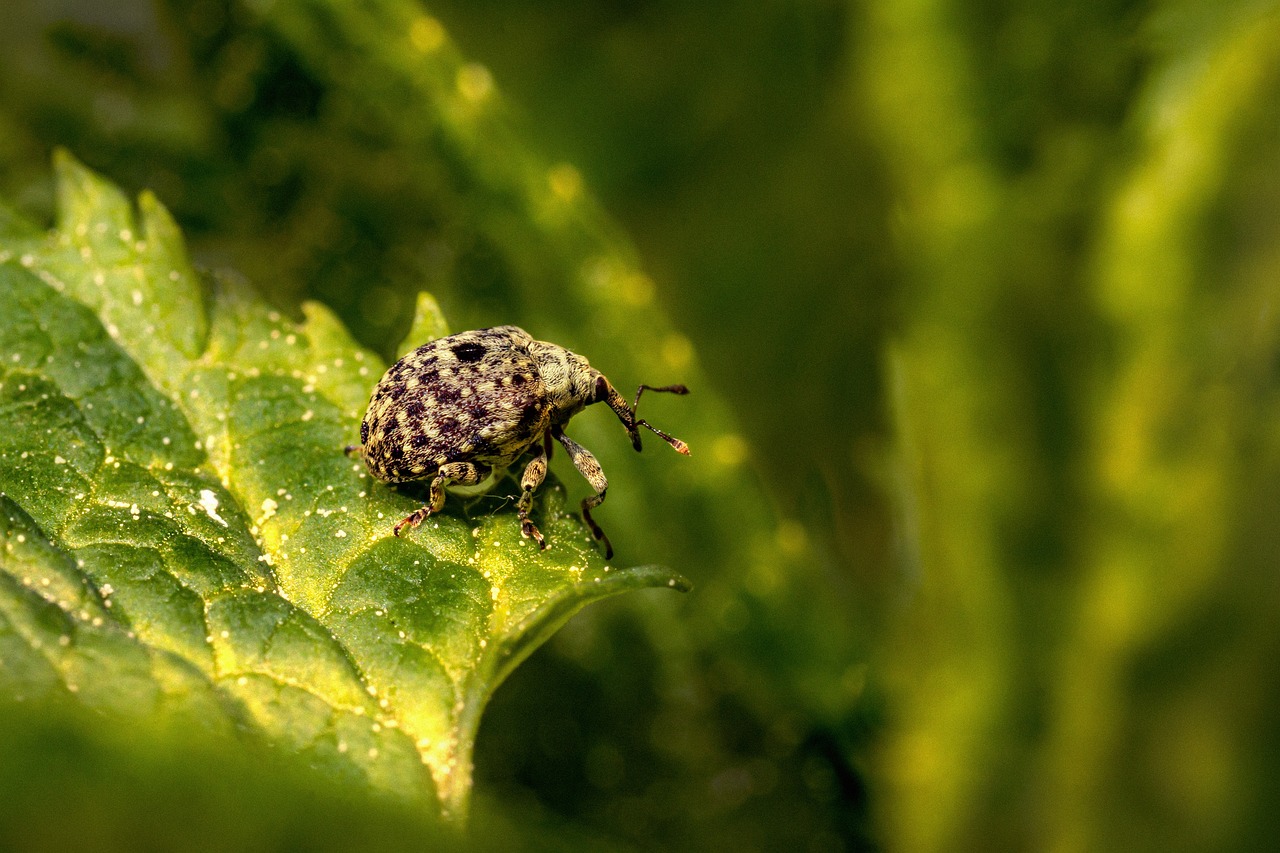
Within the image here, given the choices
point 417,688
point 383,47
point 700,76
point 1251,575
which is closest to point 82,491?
point 417,688

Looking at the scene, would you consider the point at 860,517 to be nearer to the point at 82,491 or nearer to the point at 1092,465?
the point at 1092,465

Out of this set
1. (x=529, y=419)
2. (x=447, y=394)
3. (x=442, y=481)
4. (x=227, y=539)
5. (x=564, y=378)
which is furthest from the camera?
(x=564, y=378)

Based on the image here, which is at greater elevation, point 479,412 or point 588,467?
point 588,467

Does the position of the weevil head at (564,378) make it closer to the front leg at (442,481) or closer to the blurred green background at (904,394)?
the blurred green background at (904,394)

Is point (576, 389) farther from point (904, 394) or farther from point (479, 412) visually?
point (904, 394)

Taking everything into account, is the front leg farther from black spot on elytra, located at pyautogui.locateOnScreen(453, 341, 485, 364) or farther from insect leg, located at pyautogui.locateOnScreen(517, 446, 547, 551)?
black spot on elytra, located at pyautogui.locateOnScreen(453, 341, 485, 364)

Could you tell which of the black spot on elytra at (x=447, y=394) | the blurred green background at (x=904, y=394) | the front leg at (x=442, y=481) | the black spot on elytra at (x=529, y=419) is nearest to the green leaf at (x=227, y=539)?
the front leg at (x=442, y=481)

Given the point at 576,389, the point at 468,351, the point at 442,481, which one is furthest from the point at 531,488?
the point at 576,389

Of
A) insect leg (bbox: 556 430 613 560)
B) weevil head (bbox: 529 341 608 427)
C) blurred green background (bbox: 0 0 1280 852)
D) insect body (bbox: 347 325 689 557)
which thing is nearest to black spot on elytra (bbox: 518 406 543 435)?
insect body (bbox: 347 325 689 557)
